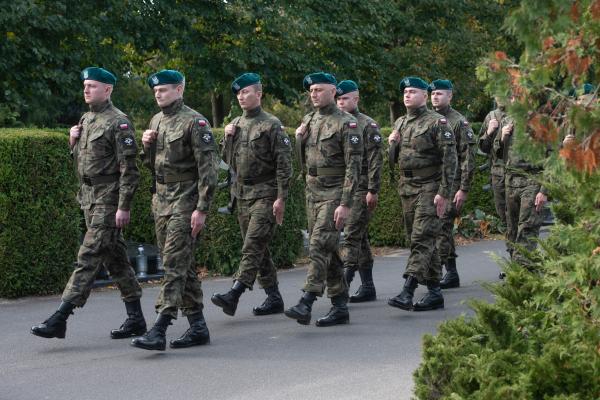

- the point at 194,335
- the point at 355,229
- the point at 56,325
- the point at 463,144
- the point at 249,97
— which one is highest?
the point at 249,97

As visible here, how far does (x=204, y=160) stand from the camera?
27.5 feet

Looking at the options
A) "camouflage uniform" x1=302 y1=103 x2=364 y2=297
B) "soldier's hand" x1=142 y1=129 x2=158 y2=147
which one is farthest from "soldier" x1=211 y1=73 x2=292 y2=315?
"soldier's hand" x1=142 y1=129 x2=158 y2=147

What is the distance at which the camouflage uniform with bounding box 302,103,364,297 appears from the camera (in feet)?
31.0

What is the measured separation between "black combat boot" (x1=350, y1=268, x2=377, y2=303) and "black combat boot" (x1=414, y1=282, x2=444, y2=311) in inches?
33.5

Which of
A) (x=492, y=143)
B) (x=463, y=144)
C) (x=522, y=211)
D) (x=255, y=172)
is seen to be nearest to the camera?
(x=255, y=172)

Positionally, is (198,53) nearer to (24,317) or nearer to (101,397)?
(24,317)

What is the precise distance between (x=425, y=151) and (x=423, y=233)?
811 mm

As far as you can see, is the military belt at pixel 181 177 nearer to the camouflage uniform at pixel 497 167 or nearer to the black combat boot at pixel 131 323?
the black combat boot at pixel 131 323

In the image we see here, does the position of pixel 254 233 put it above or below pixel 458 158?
below

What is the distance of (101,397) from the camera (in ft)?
22.6

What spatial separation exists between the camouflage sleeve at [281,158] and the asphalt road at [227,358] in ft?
3.81

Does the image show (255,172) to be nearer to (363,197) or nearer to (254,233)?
(254,233)

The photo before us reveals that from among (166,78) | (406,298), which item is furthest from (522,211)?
Answer: (166,78)

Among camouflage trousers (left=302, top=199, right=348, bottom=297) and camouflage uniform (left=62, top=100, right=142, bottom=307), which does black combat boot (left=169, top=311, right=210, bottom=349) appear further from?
camouflage trousers (left=302, top=199, right=348, bottom=297)
